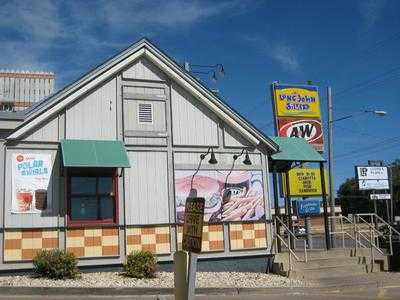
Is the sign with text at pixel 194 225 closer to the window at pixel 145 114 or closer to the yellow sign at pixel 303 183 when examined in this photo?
the window at pixel 145 114

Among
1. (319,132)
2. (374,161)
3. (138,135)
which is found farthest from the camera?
(374,161)

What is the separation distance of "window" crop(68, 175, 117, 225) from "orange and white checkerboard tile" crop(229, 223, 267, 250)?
3651 millimetres

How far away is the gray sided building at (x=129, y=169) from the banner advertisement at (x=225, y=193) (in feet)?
0.10

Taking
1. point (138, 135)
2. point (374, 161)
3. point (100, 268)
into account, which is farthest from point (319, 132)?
point (100, 268)

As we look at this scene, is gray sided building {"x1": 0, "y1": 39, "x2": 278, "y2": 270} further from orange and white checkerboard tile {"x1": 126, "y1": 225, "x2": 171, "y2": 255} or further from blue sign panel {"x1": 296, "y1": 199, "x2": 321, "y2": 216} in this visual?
blue sign panel {"x1": 296, "y1": 199, "x2": 321, "y2": 216}

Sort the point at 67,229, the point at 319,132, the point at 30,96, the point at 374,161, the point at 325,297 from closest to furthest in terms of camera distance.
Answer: the point at 325,297
the point at 67,229
the point at 30,96
the point at 319,132
the point at 374,161

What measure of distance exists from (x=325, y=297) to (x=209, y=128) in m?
6.17

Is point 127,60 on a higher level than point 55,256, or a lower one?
higher

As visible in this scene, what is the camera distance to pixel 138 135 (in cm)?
1662

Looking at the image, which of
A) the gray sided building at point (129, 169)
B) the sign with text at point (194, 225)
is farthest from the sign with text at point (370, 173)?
the sign with text at point (194, 225)

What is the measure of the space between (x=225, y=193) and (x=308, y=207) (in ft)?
34.8

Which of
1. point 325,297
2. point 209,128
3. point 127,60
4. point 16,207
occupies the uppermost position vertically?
point 127,60

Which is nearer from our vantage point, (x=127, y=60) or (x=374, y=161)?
(x=127, y=60)

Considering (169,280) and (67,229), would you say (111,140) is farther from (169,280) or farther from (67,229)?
(169,280)
